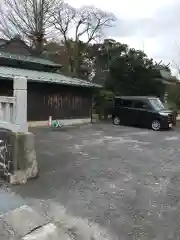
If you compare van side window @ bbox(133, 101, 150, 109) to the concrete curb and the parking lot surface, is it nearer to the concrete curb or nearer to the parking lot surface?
the parking lot surface

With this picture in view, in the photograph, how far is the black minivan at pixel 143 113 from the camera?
48.5 ft

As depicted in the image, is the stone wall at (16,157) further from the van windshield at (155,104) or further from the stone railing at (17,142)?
the van windshield at (155,104)

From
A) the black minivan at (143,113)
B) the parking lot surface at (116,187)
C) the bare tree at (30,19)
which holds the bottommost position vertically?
the parking lot surface at (116,187)

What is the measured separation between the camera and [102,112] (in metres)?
18.9

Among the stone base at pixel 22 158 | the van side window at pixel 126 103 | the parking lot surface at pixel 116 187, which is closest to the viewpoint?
the parking lot surface at pixel 116 187

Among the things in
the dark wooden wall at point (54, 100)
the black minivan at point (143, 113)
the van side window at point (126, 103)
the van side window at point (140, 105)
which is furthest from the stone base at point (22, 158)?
the van side window at point (126, 103)

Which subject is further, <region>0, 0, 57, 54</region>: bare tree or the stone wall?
<region>0, 0, 57, 54</region>: bare tree

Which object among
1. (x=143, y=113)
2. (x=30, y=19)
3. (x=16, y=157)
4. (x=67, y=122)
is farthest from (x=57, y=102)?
(x=30, y=19)

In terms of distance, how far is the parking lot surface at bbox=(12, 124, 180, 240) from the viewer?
149 inches

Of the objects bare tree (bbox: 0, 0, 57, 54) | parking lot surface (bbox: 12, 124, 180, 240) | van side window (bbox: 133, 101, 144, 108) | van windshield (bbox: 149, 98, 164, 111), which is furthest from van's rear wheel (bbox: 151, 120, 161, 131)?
bare tree (bbox: 0, 0, 57, 54)

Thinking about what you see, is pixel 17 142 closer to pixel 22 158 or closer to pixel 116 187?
pixel 22 158

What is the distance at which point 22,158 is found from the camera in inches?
201

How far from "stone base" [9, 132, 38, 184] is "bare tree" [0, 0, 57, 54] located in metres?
23.5

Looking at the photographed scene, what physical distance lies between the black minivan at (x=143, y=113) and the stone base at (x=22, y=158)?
34.8 feet
